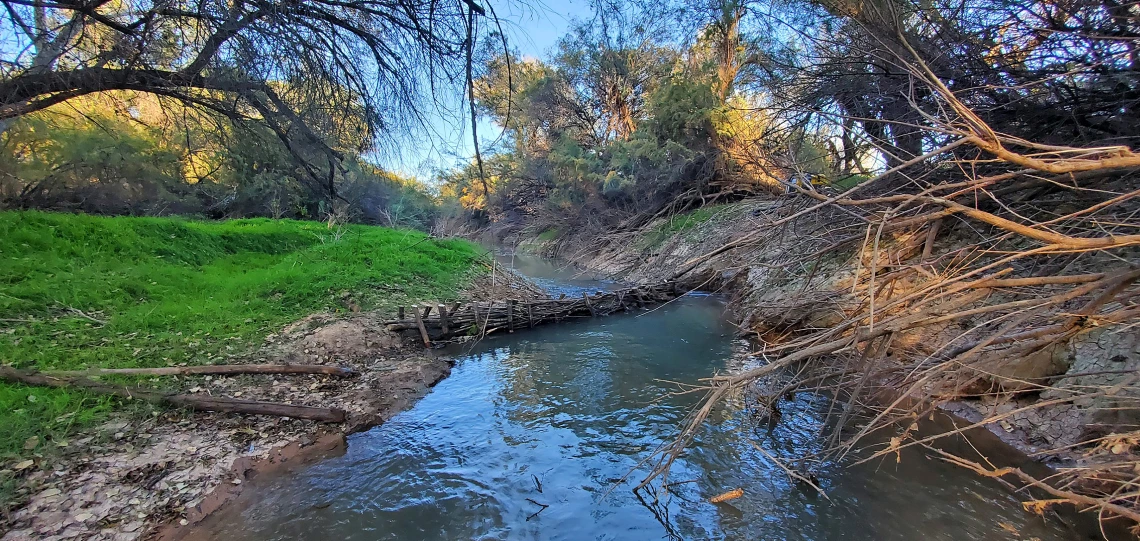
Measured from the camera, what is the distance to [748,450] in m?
4.86

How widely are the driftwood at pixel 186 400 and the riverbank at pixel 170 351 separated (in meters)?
0.09

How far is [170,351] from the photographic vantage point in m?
6.14

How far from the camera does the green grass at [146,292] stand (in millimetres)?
4805

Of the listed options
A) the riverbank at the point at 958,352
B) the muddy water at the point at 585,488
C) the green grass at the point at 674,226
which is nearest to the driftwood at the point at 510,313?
the muddy water at the point at 585,488

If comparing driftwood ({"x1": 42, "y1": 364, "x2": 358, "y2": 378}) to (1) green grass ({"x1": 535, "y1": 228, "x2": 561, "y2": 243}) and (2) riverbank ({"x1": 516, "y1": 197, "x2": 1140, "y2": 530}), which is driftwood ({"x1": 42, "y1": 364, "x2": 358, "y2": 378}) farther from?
(1) green grass ({"x1": 535, "y1": 228, "x2": 561, "y2": 243})

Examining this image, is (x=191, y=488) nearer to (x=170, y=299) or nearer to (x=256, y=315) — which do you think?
(x=256, y=315)

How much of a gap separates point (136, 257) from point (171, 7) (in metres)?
8.51

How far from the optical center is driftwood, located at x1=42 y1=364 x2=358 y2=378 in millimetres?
5047

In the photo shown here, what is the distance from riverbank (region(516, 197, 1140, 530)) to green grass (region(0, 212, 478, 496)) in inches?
231

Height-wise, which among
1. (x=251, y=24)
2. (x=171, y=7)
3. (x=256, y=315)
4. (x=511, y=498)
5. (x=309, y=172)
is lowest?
(x=511, y=498)

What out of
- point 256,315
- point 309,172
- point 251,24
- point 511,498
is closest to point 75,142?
point 256,315

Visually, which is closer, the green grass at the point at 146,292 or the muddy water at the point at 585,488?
the muddy water at the point at 585,488

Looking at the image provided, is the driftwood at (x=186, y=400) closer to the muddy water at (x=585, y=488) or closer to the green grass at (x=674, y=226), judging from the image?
the muddy water at (x=585, y=488)

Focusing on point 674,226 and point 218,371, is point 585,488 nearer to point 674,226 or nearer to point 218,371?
point 218,371
